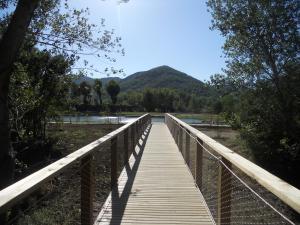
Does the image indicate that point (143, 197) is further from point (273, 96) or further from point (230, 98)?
point (230, 98)

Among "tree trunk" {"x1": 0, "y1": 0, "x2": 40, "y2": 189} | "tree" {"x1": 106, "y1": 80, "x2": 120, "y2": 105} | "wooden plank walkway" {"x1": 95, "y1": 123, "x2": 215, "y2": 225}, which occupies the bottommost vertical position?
"wooden plank walkway" {"x1": 95, "y1": 123, "x2": 215, "y2": 225}

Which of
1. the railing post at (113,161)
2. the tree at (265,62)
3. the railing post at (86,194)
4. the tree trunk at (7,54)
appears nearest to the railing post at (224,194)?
the railing post at (86,194)

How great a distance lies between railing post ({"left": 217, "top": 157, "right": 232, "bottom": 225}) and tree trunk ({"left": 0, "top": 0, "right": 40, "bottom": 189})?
3.34 metres

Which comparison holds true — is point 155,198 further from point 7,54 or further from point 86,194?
point 7,54

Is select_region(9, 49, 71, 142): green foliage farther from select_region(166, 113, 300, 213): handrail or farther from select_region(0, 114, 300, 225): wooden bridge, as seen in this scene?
select_region(166, 113, 300, 213): handrail

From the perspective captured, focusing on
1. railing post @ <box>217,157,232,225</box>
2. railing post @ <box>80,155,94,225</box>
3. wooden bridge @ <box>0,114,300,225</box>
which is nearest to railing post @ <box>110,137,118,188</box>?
wooden bridge @ <box>0,114,300,225</box>

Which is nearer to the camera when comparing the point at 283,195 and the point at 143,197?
the point at 283,195

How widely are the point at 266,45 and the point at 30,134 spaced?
9.18m

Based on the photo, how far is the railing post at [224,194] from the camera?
4.32 metres

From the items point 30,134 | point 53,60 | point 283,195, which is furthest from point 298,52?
point 283,195

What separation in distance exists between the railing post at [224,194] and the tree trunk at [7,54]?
3345 millimetres

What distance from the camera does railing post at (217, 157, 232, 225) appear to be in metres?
4.32

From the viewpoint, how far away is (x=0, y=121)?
249 inches

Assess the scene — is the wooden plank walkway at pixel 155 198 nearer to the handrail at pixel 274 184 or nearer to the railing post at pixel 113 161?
the railing post at pixel 113 161
